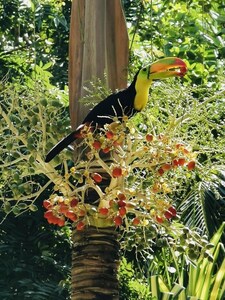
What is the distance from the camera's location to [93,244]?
381cm

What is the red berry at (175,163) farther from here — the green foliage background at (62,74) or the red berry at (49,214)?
the green foliage background at (62,74)

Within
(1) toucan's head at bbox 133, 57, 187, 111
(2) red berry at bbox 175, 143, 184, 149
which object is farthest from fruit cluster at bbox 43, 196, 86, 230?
(1) toucan's head at bbox 133, 57, 187, 111

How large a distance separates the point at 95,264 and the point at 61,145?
497 millimetres

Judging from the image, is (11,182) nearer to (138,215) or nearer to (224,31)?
(138,215)

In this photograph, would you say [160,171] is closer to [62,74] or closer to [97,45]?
[97,45]

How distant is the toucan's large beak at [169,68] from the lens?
3971mm

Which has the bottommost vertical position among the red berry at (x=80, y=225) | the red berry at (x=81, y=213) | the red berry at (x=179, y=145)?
the red berry at (x=80, y=225)

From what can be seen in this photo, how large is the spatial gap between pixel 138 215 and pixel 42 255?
266cm

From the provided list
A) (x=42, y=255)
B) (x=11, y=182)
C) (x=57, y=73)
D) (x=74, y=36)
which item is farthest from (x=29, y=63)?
(x=11, y=182)

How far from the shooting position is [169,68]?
400 cm

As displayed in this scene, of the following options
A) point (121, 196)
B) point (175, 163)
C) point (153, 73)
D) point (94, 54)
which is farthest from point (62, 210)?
point (94, 54)

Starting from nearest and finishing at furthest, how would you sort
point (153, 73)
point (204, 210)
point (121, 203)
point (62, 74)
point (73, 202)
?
Answer: point (121, 203), point (73, 202), point (153, 73), point (204, 210), point (62, 74)

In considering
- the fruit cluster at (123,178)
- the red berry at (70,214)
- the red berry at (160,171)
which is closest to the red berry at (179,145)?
the fruit cluster at (123,178)

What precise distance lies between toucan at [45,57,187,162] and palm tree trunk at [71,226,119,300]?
371 millimetres
